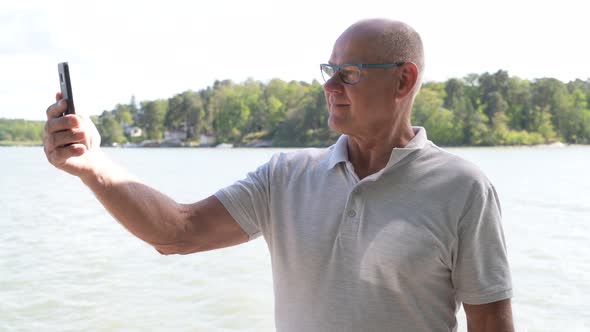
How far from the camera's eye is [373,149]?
1.91m

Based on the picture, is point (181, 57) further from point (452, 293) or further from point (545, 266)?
point (452, 293)

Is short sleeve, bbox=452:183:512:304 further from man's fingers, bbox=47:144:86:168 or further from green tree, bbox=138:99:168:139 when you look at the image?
green tree, bbox=138:99:168:139

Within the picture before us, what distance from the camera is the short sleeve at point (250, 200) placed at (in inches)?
74.8

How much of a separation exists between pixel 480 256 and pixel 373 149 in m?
0.44

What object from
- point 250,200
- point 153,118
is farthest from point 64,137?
point 153,118

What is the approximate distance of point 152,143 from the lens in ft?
338

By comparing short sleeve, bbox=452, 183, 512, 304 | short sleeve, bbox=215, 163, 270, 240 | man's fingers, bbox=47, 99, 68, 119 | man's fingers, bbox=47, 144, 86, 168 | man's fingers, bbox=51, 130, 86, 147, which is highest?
man's fingers, bbox=47, 99, 68, 119

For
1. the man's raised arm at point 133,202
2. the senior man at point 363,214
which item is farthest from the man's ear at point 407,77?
the man's raised arm at point 133,202

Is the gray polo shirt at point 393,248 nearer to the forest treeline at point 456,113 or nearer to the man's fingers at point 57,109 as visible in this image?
the man's fingers at point 57,109

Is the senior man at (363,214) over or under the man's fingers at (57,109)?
under

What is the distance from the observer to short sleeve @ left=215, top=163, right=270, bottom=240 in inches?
74.8

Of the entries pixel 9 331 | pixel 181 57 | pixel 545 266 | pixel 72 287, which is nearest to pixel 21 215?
pixel 72 287

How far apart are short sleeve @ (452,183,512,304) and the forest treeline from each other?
57488mm

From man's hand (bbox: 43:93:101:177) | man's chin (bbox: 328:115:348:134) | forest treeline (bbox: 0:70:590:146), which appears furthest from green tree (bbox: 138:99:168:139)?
man's hand (bbox: 43:93:101:177)
